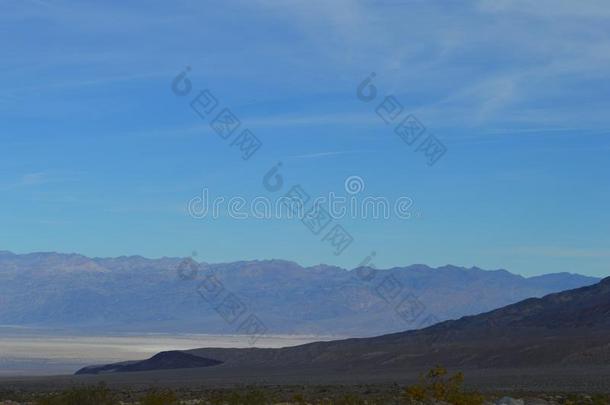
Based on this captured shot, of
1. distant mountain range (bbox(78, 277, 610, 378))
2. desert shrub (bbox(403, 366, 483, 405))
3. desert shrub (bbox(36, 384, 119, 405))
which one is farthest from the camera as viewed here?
distant mountain range (bbox(78, 277, 610, 378))

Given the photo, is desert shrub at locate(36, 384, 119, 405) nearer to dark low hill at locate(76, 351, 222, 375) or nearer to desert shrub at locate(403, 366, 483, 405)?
desert shrub at locate(403, 366, 483, 405)

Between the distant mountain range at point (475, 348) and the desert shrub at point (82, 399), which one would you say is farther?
the distant mountain range at point (475, 348)

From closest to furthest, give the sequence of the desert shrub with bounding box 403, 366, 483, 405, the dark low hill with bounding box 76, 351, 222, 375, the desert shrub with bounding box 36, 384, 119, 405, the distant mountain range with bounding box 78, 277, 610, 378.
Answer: the desert shrub with bounding box 403, 366, 483, 405, the desert shrub with bounding box 36, 384, 119, 405, the distant mountain range with bounding box 78, 277, 610, 378, the dark low hill with bounding box 76, 351, 222, 375

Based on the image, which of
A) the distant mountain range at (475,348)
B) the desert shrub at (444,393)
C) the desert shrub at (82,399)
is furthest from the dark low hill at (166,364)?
the desert shrub at (444,393)

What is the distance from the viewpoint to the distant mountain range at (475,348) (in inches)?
2936

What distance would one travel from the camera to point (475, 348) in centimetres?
8131

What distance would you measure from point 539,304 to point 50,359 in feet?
181

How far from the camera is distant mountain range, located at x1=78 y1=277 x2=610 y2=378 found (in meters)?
74.6

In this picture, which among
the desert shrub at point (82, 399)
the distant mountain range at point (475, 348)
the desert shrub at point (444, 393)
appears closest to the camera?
the desert shrub at point (444, 393)

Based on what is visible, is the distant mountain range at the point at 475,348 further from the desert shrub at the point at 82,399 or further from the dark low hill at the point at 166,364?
the desert shrub at the point at 82,399

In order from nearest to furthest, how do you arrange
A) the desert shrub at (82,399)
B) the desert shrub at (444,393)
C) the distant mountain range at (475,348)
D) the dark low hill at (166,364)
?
the desert shrub at (444,393)
the desert shrub at (82,399)
the distant mountain range at (475,348)
the dark low hill at (166,364)

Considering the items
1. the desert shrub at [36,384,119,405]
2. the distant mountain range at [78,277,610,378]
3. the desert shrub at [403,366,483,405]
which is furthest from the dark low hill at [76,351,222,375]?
the desert shrub at [403,366,483,405]

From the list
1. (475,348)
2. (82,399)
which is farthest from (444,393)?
(475,348)

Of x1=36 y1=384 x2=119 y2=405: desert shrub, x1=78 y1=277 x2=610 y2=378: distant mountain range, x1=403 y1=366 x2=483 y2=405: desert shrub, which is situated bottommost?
x1=403 y1=366 x2=483 y2=405: desert shrub
